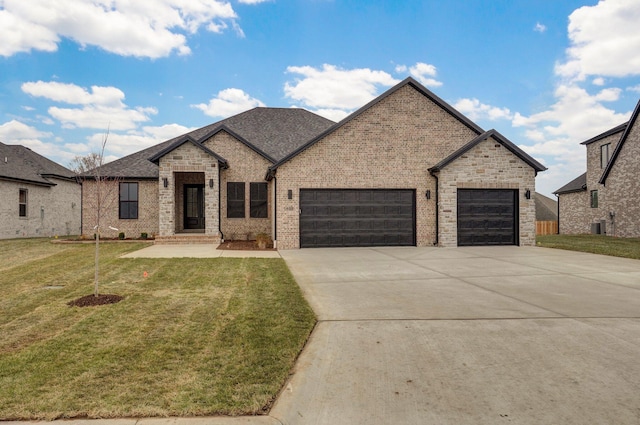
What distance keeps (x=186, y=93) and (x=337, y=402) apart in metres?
21.0

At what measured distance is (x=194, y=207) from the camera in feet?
66.1

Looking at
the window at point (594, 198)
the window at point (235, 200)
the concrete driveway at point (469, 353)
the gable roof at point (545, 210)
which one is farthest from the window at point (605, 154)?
the window at point (235, 200)

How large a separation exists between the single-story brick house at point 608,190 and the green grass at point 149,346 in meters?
24.6

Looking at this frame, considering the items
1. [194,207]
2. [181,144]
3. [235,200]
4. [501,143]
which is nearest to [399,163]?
[501,143]

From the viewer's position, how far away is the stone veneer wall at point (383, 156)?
15172 mm

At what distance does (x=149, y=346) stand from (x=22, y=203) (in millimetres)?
24600

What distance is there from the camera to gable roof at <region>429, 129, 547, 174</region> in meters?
15.1

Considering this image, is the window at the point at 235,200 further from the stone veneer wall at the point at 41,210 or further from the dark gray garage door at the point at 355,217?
the stone veneer wall at the point at 41,210

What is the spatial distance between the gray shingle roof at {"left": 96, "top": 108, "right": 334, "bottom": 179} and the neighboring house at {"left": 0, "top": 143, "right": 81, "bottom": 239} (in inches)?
163

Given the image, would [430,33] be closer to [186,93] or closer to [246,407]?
[186,93]

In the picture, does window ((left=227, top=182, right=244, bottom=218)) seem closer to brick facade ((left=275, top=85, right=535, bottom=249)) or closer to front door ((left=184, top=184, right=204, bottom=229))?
front door ((left=184, top=184, right=204, bottom=229))

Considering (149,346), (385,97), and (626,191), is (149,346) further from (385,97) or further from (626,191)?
(626,191)

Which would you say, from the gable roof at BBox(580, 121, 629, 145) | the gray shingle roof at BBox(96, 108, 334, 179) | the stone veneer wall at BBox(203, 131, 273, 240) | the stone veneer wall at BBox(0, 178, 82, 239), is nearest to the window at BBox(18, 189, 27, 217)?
the stone veneer wall at BBox(0, 178, 82, 239)

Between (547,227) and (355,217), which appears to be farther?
(547,227)
